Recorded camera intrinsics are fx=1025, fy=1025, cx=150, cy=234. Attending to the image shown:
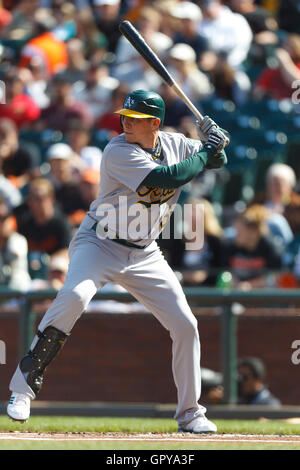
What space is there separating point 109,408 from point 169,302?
7.93 feet

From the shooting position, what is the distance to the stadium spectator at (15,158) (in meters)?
10.2

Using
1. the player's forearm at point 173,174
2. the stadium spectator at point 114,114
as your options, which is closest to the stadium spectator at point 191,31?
the stadium spectator at point 114,114

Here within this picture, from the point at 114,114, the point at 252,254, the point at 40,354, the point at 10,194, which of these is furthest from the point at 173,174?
the point at 114,114

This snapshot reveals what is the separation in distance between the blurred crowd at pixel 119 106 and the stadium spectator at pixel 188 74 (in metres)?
0.01

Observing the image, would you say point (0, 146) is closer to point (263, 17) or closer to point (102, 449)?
point (263, 17)

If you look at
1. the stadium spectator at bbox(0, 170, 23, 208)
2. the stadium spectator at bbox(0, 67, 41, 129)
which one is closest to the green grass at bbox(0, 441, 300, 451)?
the stadium spectator at bbox(0, 170, 23, 208)

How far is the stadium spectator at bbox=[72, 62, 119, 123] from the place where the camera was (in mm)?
10883

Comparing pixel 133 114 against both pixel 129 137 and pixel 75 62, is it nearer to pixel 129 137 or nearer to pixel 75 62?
pixel 129 137

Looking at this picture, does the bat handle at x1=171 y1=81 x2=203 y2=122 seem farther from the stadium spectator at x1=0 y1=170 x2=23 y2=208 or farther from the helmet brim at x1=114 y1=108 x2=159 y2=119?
the stadium spectator at x1=0 y1=170 x2=23 y2=208

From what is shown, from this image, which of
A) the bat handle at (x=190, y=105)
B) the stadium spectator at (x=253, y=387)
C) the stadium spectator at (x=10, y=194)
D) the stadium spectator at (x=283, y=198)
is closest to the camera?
the bat handle at (x=190, y=105)

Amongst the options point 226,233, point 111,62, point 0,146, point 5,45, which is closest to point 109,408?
point 226,233

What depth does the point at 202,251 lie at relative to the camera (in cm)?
834

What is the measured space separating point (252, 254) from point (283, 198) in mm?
751

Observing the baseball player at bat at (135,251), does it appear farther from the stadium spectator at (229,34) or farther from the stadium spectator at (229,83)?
the stadium spectator at (229,34)
